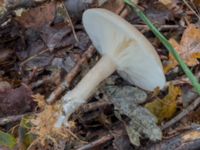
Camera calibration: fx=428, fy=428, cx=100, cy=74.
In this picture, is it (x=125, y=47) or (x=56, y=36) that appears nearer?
(x=125, y=47)

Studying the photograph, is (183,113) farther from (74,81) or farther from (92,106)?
(74,81)

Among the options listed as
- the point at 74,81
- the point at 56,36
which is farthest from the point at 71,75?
the point at 56,36

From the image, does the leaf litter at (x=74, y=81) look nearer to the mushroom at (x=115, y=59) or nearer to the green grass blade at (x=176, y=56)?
the mushroom at (x=115, y=59)

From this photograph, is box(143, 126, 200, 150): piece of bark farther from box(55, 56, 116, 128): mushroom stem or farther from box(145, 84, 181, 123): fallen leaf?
box(55, 56, 116, 128): mushroom stem

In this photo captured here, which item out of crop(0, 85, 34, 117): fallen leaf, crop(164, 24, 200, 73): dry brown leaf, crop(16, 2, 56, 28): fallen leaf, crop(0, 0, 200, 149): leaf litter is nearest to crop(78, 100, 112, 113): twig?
crop(0, 0, 200, 149): leaf litter

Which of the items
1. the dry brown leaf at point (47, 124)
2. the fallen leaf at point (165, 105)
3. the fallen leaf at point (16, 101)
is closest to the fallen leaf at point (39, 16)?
the fallen leaf at point (16, 101)
